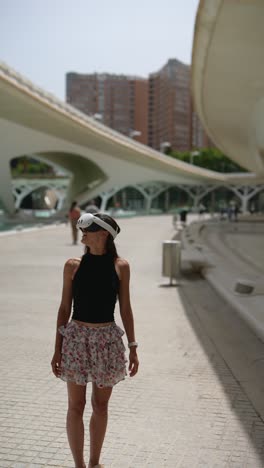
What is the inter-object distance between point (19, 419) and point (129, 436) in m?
0.87

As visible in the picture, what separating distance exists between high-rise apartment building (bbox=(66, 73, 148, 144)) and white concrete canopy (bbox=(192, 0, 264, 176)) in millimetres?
116385

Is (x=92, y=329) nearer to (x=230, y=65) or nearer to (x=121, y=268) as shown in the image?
(x=121, y=268)

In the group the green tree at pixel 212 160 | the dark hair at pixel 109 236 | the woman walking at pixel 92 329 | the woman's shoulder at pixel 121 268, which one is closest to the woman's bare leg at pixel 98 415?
the woman walking at pixel 92 329

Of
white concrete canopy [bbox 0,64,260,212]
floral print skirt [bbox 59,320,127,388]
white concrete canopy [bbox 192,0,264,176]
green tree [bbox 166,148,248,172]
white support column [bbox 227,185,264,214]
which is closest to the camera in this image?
floral print skirt [bbox 59,320,127,388]

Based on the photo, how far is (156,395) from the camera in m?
4.43

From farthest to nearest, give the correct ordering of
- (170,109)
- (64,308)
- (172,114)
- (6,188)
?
(170,109), (172,114), (6,188), (64,308)

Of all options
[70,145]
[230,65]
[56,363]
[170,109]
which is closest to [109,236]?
[56,363]

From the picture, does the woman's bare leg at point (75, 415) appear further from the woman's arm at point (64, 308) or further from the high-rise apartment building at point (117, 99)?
the high-rise apartment building at point (117, 99)

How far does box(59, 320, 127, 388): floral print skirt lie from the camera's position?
2855 millimetres

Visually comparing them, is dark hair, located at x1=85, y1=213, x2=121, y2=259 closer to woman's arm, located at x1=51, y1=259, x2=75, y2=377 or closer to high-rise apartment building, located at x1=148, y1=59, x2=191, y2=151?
woman's arm, located at x1=51, y1=259, x2=75, y2=377

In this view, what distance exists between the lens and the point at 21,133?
30.7 meters

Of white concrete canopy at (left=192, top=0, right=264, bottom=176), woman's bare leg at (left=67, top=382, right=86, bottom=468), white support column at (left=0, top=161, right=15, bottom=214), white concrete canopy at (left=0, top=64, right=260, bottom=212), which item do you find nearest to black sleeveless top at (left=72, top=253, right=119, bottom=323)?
woman's bare leg at (left=67, top=382, right=86, bottom=468)

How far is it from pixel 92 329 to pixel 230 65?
11421 mm

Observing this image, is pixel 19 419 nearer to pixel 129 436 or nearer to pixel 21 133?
pixel 129 436
